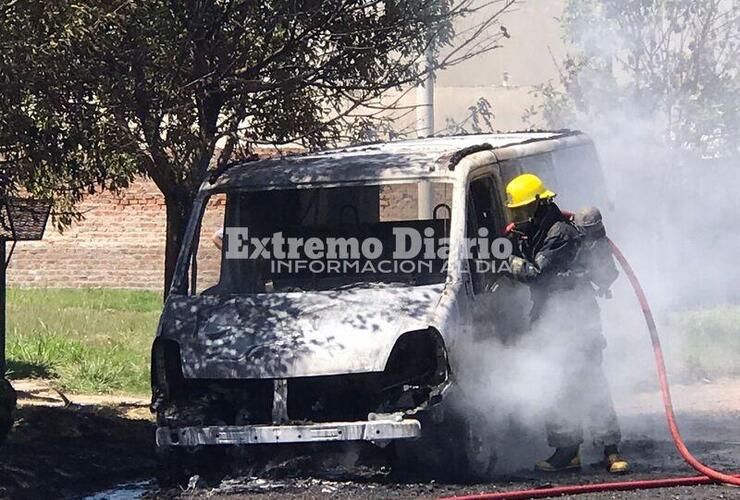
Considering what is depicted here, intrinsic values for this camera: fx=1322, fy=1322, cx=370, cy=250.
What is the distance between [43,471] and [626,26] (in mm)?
11908

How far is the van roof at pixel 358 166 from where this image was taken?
27.6 feet

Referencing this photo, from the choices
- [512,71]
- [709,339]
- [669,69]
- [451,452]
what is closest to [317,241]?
[451,452]

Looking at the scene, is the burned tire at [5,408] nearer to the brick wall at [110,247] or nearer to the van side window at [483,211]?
the van side window at [483,211]

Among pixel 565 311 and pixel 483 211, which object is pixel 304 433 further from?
pixel 483 211

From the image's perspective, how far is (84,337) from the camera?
1489cm

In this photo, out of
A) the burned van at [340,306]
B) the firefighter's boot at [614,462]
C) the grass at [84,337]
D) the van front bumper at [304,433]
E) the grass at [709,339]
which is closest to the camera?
the van front bumper at [304,433]

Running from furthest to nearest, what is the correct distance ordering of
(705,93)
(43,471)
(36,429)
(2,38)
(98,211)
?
(98,211), (705,93), (36,429), (43,471), (2,38)

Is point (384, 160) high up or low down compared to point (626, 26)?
down

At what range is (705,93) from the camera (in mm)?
17984

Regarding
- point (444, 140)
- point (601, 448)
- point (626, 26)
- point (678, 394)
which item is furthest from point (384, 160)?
point (626, 26)

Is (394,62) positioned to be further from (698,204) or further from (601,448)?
(698,204)

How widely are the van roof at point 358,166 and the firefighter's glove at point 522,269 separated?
0.67 m

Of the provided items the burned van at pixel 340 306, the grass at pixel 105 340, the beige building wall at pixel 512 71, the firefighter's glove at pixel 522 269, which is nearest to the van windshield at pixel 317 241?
the burned van at pixel 340 306

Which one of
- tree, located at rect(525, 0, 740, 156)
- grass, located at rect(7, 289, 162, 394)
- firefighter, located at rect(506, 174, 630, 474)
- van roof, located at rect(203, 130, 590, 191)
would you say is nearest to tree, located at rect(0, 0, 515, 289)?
van roof, located at rect(203, 130, 590, 191)
